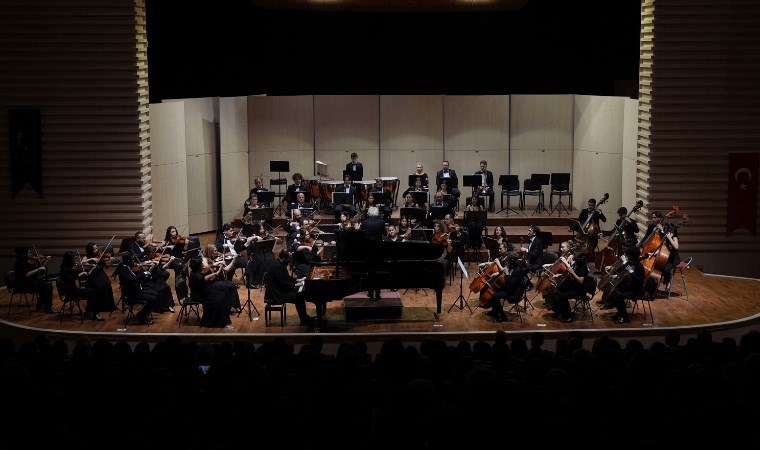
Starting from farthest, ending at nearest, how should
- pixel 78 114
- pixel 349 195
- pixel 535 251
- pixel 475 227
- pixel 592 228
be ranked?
pixel 349 195
pixel 475 227
pixel 78 114
pixel 592 228
pixel 535 251

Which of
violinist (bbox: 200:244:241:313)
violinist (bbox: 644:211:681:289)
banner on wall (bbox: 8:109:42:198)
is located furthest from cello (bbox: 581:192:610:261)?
banner on wall (bbox: 8:109:42:198)

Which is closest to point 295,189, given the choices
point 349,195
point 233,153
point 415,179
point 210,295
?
point 349,195

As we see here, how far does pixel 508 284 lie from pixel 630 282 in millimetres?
1934

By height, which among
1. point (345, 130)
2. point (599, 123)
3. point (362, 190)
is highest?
point (599, 123)

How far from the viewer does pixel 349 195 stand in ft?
67.2

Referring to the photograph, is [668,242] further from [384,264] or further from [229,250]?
[229,250]

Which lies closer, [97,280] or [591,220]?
[97,280]

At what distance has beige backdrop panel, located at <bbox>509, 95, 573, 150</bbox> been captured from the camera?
23.4m

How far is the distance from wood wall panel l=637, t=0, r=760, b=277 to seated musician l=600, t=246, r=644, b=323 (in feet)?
13.8

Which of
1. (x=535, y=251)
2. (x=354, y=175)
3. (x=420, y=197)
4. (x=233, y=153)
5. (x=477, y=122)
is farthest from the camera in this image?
(x=477, y=122)

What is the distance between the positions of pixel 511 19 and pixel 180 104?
863 cm

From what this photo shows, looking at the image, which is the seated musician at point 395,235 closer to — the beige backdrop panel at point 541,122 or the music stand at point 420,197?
the music stand at point 420,197

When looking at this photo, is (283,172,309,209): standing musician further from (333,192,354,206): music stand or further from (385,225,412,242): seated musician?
(385,225,412,242): seated musician

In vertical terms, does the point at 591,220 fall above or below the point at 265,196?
below
